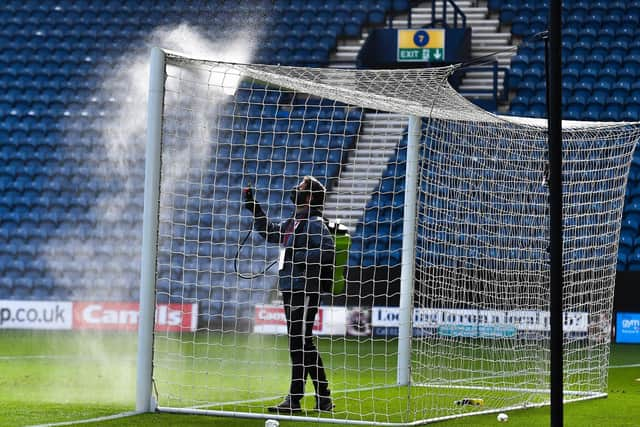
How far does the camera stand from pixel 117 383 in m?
10.1

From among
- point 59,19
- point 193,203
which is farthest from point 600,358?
point 59,19

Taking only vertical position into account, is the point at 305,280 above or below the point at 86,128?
below

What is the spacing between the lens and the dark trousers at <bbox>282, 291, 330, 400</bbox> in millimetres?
7719

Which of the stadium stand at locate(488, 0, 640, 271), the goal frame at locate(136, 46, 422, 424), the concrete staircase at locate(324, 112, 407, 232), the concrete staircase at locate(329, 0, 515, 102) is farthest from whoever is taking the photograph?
the concrete staircase at locate(329, 0, 515, 102)

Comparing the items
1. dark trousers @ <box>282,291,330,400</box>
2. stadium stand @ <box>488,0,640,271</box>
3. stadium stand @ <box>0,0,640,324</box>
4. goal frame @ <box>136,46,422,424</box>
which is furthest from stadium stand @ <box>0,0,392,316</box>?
dark trousers @ <box>282,291,330,400</box>

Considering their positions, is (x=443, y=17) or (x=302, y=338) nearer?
(x=302, y=338)

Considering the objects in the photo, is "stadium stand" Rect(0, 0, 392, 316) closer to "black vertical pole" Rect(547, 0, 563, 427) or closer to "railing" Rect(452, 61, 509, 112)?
"railing" Rect(452, 61, 509, 112)

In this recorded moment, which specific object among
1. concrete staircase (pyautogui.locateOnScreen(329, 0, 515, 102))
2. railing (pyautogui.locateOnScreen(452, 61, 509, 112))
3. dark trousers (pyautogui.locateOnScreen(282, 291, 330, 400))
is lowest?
dark trousers (pyautogui.locateOnScreen(282, 291, 330, 400))

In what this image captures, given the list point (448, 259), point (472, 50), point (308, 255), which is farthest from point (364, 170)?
point (308, 255)

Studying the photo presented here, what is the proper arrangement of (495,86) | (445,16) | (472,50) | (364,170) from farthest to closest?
(472,50) → (445,16) → (495,86) → (364,170)

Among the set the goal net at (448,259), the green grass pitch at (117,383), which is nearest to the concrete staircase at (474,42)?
the green grass pitch at (117,383)

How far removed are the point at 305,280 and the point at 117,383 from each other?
3.10 metres

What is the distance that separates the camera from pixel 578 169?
11.2 metres

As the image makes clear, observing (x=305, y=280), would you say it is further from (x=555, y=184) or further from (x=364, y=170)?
(x=364, y=170)
